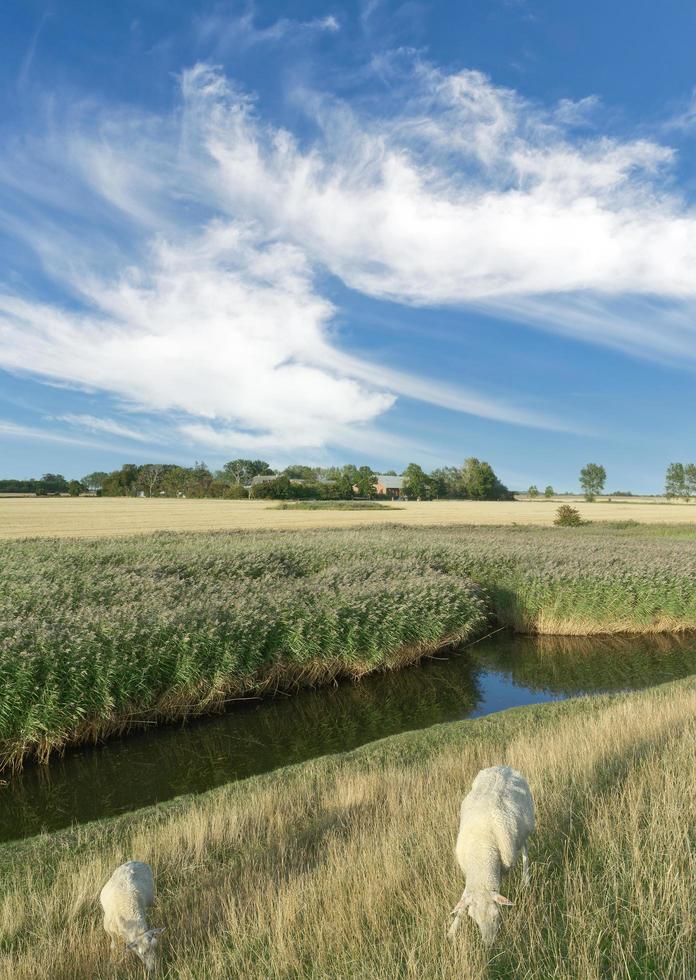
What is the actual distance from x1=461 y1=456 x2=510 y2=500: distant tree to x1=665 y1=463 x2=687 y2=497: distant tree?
5235 centimetres

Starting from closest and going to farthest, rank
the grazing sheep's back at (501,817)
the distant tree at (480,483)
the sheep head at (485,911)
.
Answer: the sheep head at (485,911) → the grazing sheep's back at (501,817) → the distant tree at (480,483)

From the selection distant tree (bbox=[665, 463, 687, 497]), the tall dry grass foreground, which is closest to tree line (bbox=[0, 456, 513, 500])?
distant tree (bbox=[665, 463, 687, 497])

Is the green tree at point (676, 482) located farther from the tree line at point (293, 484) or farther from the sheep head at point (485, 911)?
the sheep head at point (485, 911)

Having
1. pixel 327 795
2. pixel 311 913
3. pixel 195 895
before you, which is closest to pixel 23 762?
pixel 327 795

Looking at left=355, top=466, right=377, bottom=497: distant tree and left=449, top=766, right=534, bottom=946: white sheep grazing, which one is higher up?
left=355, top=466, right=377, bottom=497: distant tree

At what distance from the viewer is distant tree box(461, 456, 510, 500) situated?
142 metres

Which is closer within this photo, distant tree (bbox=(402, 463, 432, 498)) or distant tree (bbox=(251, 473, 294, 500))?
distant tree (bbox=(251, 473, 294, 500))

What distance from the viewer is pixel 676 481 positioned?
532 feet

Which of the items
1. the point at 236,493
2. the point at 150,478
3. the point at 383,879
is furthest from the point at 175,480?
the point at 383,879

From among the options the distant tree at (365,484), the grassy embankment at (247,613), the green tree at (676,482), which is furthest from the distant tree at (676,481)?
the grassy embankment at (247,613)

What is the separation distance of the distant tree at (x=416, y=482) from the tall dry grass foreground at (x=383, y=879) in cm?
12934

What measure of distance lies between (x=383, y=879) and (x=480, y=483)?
142 m

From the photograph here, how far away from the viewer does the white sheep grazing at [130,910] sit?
9.87ft

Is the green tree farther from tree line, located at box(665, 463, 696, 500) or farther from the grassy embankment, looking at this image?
the grassy embankment
